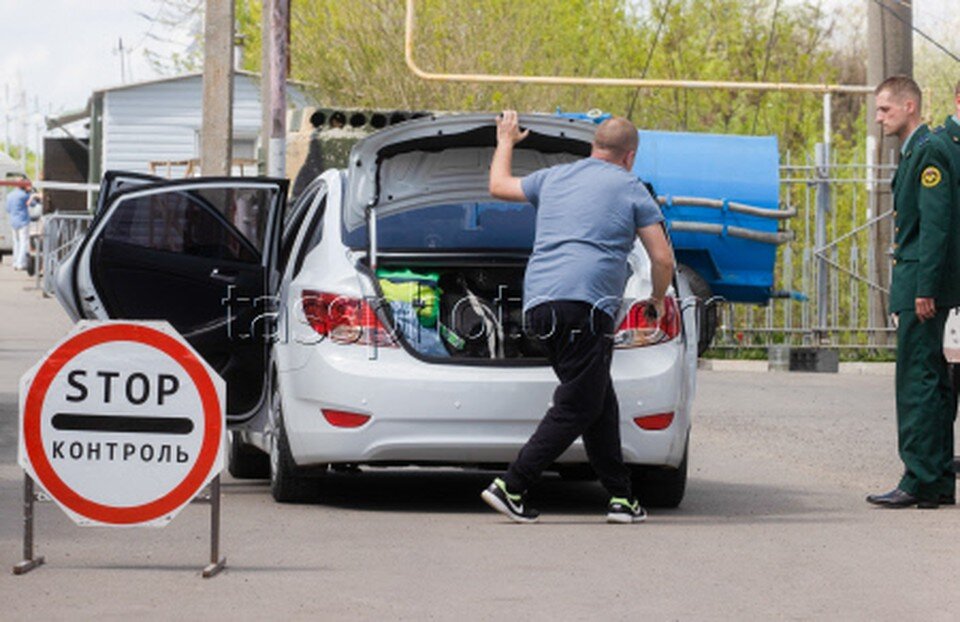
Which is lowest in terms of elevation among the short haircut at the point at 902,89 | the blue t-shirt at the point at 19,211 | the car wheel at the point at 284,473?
the car wheel at the point at 284,473

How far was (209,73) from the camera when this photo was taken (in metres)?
22.9

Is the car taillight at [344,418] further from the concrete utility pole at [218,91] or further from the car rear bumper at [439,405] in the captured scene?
the concrete utility pole at [218,91]

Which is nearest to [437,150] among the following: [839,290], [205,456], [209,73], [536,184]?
[536,184]

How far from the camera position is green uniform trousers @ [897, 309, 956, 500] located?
36.4 ft

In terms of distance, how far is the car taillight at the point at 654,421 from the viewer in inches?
412

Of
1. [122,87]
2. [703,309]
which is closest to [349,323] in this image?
[703,309]

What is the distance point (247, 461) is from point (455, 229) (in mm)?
2141

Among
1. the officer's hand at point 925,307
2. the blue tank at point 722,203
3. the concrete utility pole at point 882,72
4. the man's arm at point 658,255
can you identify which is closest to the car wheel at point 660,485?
the man's arm at point 658,255

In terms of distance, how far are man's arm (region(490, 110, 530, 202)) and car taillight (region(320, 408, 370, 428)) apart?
1.13 meters

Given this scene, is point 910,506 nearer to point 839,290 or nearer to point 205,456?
point 205,456

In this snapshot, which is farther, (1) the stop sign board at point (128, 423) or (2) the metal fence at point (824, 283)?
(2) the metal fence at point (824, 283)

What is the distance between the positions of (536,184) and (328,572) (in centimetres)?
246

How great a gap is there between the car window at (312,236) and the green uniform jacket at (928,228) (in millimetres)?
2761

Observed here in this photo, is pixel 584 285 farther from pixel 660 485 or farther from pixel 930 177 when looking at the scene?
pixel 930 177
